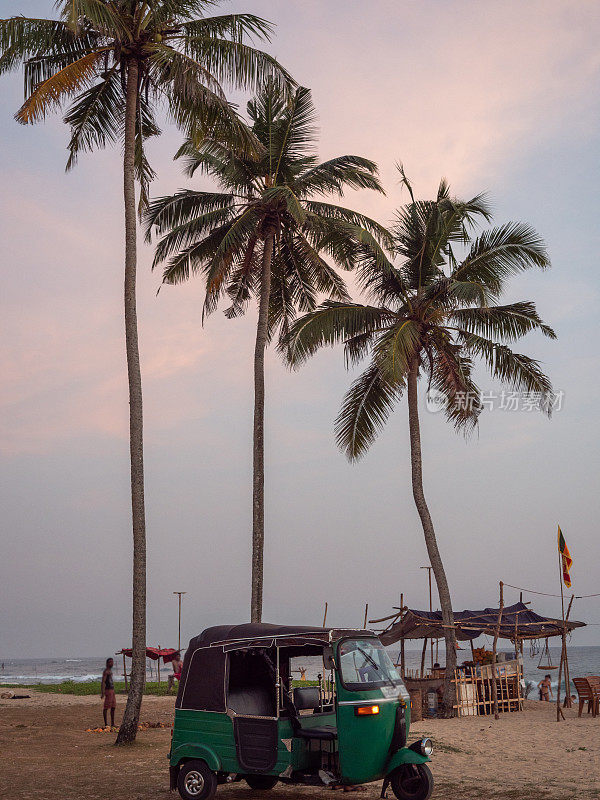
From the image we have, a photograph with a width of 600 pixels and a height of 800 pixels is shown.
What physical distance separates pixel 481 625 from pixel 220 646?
1508 cm

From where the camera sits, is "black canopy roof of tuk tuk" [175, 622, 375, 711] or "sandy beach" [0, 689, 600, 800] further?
"sandy beach" [0, 689, 600, 800]

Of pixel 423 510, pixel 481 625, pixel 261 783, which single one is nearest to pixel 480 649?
pixel 481 625

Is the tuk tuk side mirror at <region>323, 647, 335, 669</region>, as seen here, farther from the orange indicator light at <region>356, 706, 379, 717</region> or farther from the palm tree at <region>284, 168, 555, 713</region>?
the palm tree at <region>284, 168, 555, 713</region>

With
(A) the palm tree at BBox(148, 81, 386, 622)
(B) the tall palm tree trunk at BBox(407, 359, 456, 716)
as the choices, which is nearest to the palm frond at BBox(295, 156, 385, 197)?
(A) the palm tree at BBox(148, 81, 386, 622)

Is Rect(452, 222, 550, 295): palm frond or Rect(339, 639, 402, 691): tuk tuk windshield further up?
Rect(452, 222, 550, 295): palm frond

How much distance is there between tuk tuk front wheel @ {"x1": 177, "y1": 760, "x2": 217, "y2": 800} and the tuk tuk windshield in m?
2.13

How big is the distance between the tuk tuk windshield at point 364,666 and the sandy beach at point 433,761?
5.74 feet

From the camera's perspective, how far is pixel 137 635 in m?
15.9

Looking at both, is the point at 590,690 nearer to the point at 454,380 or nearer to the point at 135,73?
the point at 454,380

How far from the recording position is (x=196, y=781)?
32.9 ft

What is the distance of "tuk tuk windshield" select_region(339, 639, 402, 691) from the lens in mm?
9578

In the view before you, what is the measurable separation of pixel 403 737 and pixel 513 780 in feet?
10.3

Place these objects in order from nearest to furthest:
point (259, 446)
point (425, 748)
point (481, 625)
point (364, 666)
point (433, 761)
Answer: point (425, 748) → point (364, 666) → point (433, 761) → point (259, 446) → point (481, 625)

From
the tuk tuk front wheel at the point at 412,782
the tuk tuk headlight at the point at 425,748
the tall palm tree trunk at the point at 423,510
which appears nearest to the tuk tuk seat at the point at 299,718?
the tuk tuk front wheel at the point at 412,782
